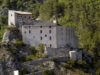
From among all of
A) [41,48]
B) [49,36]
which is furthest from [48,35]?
[41,48]

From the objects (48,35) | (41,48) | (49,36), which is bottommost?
(41,48)

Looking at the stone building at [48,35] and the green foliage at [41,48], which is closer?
the green foliage at [41,48]

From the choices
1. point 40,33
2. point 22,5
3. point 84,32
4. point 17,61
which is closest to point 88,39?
point 84,32

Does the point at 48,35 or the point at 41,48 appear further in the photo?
the point at 48,35

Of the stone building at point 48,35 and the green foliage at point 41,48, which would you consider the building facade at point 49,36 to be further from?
the green foliage at point 41,48

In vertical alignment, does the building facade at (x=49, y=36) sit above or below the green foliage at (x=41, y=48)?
above

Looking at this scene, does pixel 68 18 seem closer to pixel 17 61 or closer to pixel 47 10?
pixel 47 10

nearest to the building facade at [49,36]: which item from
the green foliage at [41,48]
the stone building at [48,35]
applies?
the stone building at [48,35]

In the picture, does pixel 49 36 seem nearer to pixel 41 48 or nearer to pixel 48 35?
pixel 48 35

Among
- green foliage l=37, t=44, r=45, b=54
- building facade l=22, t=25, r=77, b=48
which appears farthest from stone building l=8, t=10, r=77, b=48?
green foliage l=37, t=44, r=45, b=54

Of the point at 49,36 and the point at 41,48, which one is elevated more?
the point at 49,36

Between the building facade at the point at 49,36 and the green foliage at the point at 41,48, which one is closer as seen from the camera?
the green foliage at the point at 41,48

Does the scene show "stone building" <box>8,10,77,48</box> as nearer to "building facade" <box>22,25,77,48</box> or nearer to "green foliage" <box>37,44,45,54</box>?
"building facade" <box>22,25,77,48</box>
